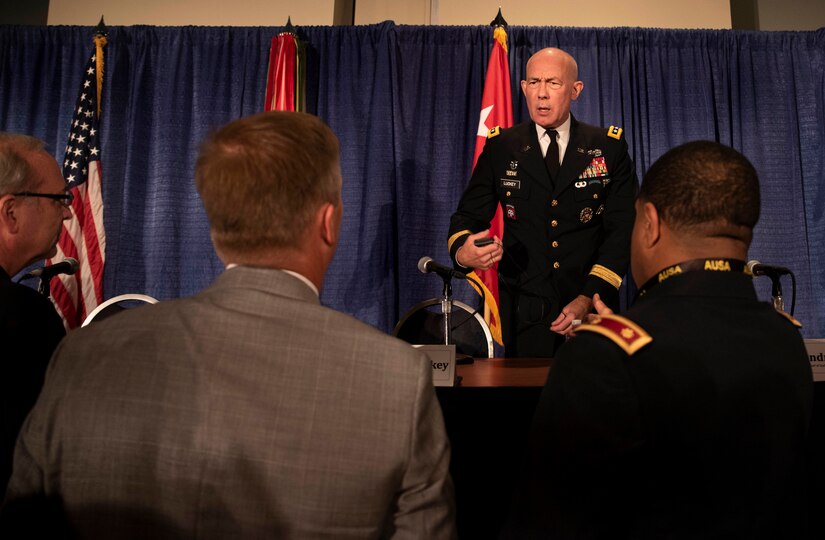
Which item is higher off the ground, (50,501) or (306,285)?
(306,285)

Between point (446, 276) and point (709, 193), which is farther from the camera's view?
point (446, 276)

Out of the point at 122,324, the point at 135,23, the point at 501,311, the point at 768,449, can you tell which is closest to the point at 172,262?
the point at 135,23

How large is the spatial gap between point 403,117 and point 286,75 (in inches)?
33.7

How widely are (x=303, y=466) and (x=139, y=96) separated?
481cm

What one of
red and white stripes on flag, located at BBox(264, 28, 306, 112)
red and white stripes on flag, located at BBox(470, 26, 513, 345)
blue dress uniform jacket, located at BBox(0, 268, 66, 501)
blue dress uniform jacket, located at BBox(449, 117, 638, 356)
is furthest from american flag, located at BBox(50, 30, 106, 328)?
blue dress uniform jacket, located at BBox(0, 268, 66, 501)

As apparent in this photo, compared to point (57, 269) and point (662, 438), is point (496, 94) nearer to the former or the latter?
point (57, 269)

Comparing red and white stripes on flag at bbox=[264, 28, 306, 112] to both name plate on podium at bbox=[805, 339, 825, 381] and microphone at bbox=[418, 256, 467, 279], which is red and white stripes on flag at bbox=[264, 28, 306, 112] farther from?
name plate on podium at bbox=[805, 339, 825, 381]

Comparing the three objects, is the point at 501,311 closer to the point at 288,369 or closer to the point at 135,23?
the point at 288,369

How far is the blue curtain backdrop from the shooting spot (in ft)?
16.4

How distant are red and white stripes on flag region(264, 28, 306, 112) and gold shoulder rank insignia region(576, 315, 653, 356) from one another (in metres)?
3.93

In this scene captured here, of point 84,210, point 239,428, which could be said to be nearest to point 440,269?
point 239,428

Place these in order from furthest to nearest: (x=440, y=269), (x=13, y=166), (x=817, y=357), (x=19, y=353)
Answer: (x=440, y=269) → (x=817, y=357) → (x=13, y=166) → (x=19, y=353)

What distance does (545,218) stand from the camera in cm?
347

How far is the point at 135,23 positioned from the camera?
5.48m
